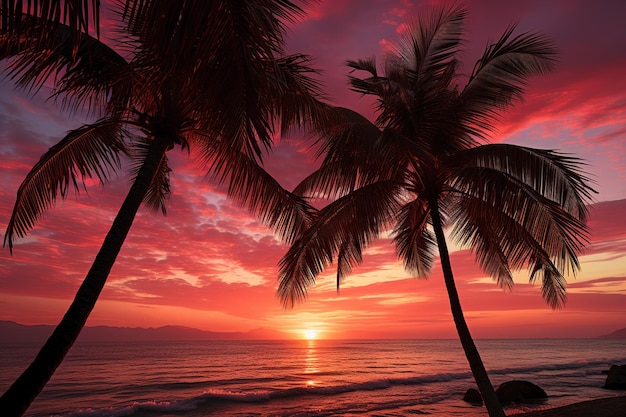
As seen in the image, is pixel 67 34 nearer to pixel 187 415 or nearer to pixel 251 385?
pixel 187 415

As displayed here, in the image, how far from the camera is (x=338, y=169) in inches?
384

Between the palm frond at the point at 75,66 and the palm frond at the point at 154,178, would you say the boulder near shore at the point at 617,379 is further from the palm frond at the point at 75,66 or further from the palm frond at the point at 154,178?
the palm frond at the point at 75,66

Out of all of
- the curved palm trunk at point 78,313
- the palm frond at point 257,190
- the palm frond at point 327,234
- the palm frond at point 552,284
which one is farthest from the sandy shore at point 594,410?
the curved palm trunk at point 78,313

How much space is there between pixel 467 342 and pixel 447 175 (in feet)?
11.6

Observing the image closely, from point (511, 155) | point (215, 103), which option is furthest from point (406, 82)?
point (215, 103)

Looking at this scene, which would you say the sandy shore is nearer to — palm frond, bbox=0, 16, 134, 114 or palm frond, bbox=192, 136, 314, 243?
palm frond, bbox=192, 136, 314, 243

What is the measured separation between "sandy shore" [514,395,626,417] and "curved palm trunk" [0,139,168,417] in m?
11.0

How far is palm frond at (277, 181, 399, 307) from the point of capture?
8.19 meters

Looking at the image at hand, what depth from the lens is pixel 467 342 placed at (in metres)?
7.84

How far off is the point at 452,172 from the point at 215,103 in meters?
5.80

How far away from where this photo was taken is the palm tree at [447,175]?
718 centimetres

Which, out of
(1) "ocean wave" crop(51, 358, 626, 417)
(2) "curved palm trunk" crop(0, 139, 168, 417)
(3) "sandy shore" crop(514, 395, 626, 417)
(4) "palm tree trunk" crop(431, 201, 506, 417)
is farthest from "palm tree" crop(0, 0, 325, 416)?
(1) "ocean wave" crop(51, 358, 626, 417)

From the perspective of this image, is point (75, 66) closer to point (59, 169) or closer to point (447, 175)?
point (59, 169)

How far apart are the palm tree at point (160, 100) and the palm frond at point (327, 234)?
577 millimetres
